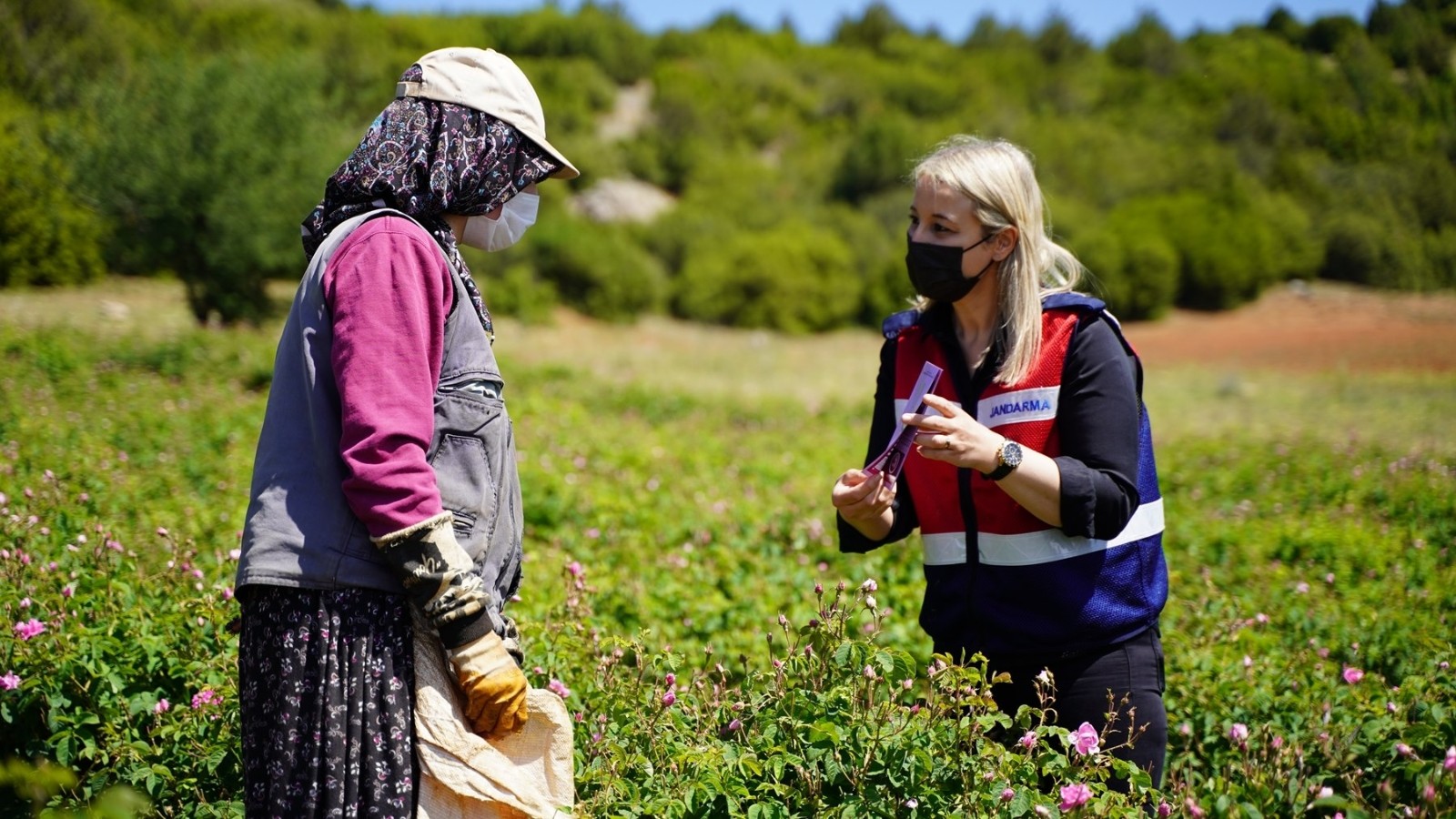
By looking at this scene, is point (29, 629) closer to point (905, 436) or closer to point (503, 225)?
point (503, 225)

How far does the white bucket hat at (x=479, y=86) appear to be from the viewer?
1.96 meters

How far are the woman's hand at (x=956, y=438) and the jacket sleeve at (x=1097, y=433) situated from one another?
0.50ft

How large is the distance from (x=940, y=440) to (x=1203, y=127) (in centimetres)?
4243

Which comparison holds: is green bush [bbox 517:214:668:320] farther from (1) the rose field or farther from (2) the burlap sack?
(2) the burlap sack

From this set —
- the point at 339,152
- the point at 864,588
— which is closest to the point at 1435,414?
the point at 864,588

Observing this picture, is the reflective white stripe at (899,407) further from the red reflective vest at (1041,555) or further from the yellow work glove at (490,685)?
the yellow work glove at (490,685)

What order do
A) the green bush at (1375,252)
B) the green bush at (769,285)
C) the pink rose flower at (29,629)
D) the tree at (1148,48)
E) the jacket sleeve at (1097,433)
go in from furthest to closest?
1. the tree at (1148,48)
2. the green bush at (769,285)
3. the green bush at (1375,252)
4. the pink rose flower at (29,629)
5. the jacket sleeve at (1097,433)

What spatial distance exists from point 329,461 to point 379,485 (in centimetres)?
15

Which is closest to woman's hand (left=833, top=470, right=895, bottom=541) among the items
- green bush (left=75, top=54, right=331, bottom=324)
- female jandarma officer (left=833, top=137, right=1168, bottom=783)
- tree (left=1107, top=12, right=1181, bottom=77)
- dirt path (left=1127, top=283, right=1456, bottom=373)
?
female jandarma officer (left=833, top=137, right=1168, bottom=783)

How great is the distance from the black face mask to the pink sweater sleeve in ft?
3.38

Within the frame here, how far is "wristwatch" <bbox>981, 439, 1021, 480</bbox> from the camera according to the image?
2051 millimetres

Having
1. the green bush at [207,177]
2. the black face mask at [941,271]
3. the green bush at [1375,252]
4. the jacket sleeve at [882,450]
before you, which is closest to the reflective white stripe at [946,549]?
the jacket sleeve at [882,450]

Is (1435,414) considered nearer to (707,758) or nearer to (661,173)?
(707,758)

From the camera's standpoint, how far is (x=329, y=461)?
1825 mm
